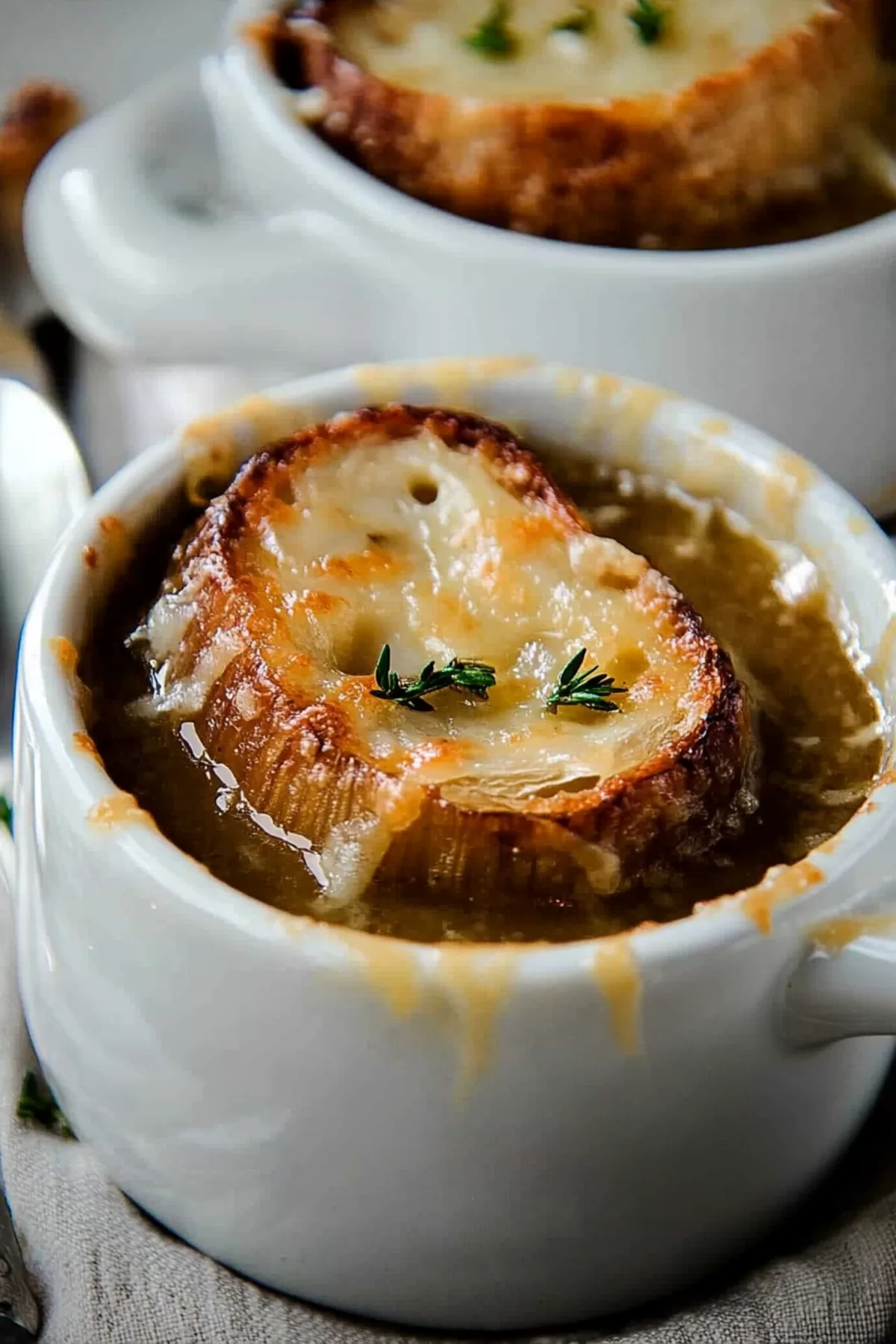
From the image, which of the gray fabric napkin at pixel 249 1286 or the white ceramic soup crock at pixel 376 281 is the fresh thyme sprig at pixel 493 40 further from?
the gray fabric napkin at pixel 249 1286

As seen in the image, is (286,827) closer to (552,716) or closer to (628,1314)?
(552,716)

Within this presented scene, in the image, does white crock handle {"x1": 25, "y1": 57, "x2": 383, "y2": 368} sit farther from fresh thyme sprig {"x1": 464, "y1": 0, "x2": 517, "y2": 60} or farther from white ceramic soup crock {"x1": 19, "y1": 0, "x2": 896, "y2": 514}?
fresh thyme sprig {"x1": 464, "y1": 0, "x2": 517, "y2": 60}

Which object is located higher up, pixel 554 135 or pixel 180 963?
pixel 554 135

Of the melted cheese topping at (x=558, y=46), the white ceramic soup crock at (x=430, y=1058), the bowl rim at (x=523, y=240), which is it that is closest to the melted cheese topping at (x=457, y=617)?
the white ceramic soup crock at (x=430, y=1058)

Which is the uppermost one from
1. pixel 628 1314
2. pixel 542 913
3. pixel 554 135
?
pixel 554 135

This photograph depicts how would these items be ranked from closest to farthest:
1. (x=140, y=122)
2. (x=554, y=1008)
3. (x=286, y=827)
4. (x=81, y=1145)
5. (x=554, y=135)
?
(x=554, y=1008)
(x=286, y=827)
(x=81, y=1145)
(x=554, y=135)
(x=140, y=122)

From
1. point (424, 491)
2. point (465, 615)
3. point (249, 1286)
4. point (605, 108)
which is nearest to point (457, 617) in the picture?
point (465, 615)

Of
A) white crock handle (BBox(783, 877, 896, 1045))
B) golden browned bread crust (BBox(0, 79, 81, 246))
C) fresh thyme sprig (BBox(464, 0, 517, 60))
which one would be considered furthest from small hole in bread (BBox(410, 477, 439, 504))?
golden browned bread crust (BBox(0, 79, 81, 246))

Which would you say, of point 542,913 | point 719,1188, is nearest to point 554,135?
point 542,913
